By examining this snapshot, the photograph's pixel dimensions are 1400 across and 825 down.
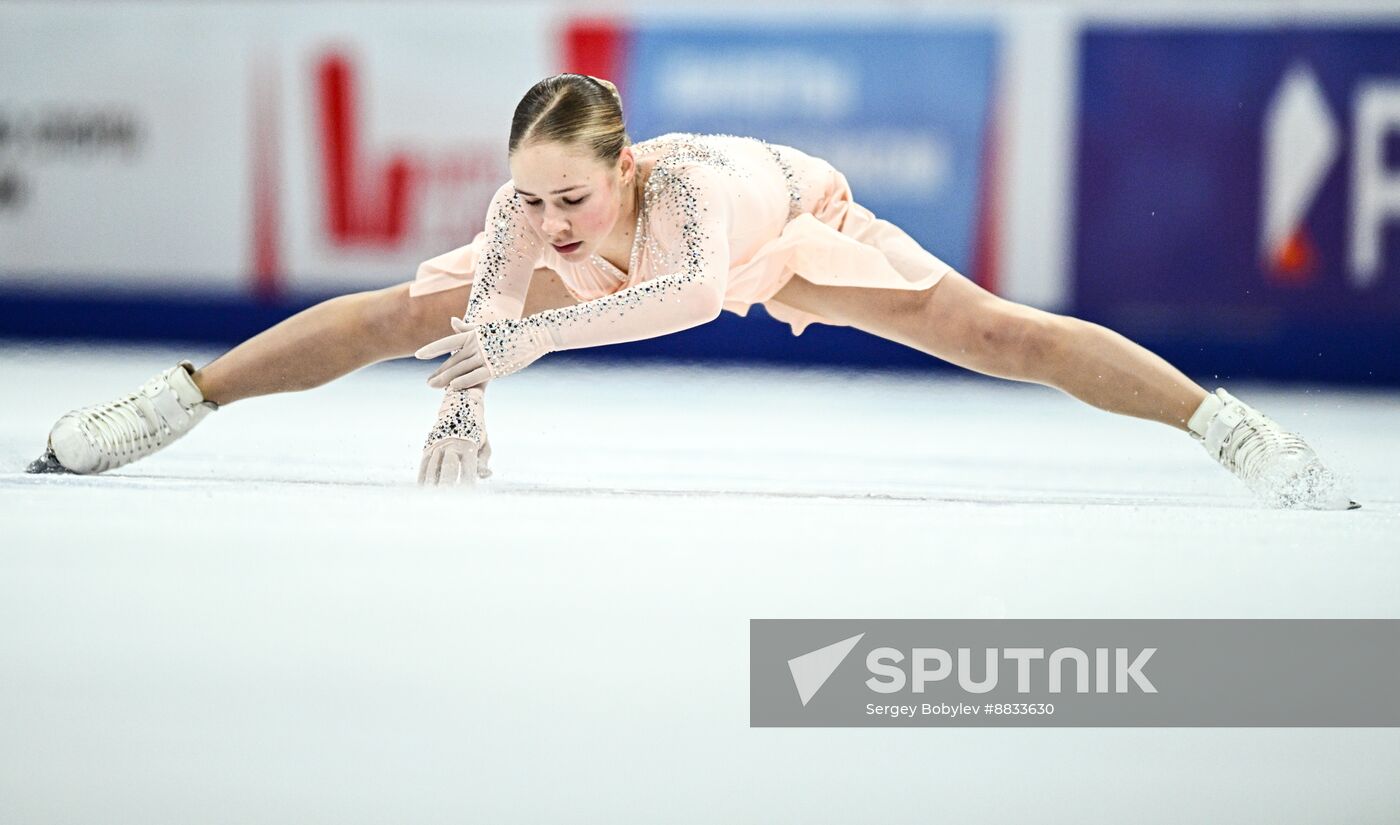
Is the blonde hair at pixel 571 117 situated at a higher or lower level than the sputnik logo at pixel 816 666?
higher

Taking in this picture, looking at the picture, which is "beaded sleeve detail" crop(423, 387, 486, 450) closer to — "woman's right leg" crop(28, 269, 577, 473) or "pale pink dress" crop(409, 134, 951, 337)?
"pale pink dress" crop(409, 134, 951, 337)

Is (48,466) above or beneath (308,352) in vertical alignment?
beneath

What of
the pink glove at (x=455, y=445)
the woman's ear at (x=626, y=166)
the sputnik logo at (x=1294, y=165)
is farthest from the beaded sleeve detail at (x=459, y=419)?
the sputnik logo at (x=1294, y=165)

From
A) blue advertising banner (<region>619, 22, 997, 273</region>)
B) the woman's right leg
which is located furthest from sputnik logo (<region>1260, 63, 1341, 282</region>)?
the woman's right leg

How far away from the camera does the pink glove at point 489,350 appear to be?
2523 millimetres

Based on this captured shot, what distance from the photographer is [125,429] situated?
2.90 m

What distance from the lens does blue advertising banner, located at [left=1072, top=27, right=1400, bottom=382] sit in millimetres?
5582

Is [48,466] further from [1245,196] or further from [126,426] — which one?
[1245,196]

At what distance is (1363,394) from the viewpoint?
552cm

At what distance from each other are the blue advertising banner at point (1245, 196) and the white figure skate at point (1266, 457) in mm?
2950

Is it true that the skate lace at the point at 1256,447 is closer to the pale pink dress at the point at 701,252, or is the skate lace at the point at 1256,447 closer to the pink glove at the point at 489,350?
the pale pink dress at the point at 701,252

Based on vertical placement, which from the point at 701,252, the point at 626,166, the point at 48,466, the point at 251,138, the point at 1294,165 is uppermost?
the point at 251,138

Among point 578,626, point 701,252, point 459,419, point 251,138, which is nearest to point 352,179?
point 251,138

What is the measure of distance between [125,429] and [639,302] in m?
1.08
